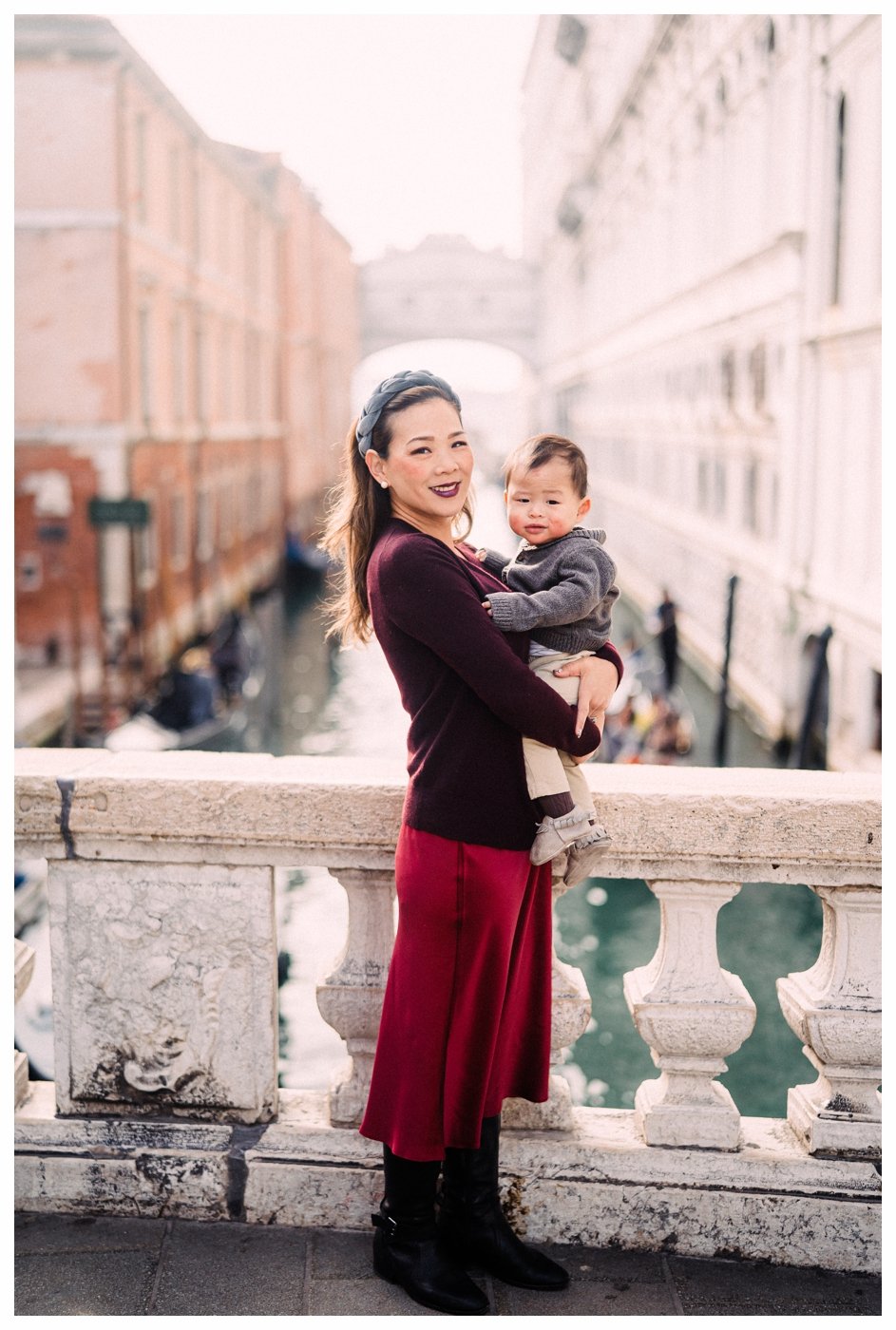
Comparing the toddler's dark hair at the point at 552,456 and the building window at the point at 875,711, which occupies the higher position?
the toddler's dark hair at the point at 552,456

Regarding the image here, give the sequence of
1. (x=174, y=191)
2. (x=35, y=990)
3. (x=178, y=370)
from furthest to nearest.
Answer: (x=178, y=370) < (x=174, y=191) < (x=35, y=990)

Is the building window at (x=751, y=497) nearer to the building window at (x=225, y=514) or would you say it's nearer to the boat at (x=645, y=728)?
the boat at (x=645, y=728)

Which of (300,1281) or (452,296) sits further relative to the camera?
(452,296)

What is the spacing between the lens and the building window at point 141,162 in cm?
1641

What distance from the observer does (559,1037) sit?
2264 millimetres

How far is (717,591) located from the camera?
1761 centimetres

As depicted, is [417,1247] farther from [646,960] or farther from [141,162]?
[141,162]

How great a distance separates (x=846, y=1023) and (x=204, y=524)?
20.0 m

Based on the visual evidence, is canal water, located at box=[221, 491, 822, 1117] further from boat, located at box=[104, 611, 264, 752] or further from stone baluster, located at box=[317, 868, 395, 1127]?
boat, located at box=[104, 611, 264, 752]

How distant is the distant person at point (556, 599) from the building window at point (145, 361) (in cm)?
1579

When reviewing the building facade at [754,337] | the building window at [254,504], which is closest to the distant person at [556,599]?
the building facade at [754,337]

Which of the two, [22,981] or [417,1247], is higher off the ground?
[22,981]

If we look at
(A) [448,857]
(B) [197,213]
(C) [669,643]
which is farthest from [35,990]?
(B) [197,213]

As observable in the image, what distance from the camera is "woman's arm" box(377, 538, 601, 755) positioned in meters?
1.92
